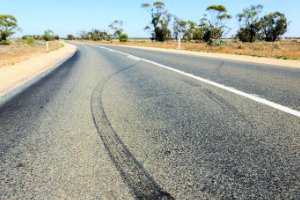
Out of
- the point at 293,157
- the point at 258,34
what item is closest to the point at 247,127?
the point at 293,157

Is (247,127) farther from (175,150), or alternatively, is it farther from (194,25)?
(194,25)

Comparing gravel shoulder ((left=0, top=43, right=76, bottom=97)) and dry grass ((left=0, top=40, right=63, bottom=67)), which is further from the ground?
dry grass ((left=0, top=40, right=63, bottom=67))

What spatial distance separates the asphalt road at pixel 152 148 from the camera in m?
1.44

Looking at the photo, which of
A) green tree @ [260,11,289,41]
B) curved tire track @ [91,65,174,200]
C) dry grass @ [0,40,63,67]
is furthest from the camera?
green tree @ [260,11,289,41]

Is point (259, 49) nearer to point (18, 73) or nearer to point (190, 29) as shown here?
point (18, 73)

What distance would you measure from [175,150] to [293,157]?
101 centimetres

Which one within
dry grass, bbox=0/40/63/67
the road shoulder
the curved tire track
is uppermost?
dry grass, bbox=0/40/63/67

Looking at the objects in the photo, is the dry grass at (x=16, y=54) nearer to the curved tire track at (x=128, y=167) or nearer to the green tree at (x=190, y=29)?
the curved tire track at (x=128, y=167)

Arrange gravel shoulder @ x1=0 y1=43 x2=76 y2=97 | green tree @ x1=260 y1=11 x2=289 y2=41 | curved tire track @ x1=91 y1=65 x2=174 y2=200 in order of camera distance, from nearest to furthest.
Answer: curved tire track @ x1=91 y1=65 x2=174 y2=200 < gravel shoulder @ x1=0 y1=43 x2=76 y2=97 < green tree @ x1=260 y1=11 x2=289 y2=41

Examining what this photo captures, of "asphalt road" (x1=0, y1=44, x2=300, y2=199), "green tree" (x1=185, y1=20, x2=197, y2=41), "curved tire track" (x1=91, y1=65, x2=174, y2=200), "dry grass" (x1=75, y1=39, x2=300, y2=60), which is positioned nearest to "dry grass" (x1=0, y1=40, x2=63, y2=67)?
"asphalt road" (x1=0, y1=44, x2=300, y2=199)

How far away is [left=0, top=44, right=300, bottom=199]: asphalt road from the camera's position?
144 centimetres

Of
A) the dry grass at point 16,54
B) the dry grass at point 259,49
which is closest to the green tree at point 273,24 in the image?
the dry grass at point 259,49

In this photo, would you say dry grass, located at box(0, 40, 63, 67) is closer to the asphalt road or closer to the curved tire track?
the asphalt road

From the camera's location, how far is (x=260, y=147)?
188 centimetres
